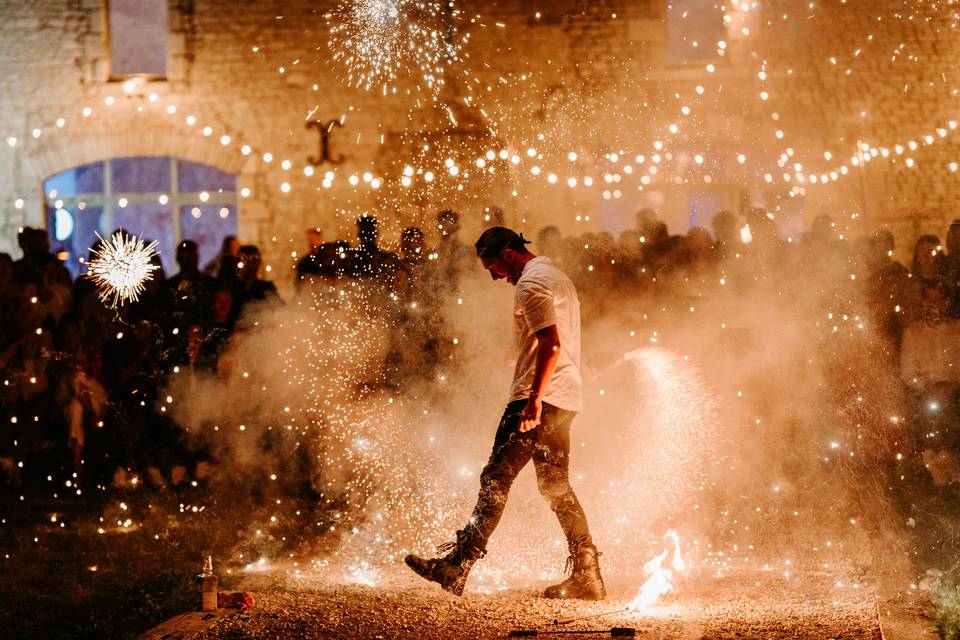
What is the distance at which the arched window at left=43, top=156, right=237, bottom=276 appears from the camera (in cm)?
1391

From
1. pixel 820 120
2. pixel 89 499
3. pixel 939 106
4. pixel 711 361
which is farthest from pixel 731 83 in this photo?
pixel 89 499

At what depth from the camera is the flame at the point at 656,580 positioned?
17.8ft

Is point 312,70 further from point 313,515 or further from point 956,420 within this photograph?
point 956,420

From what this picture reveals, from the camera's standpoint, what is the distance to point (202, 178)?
13969mm

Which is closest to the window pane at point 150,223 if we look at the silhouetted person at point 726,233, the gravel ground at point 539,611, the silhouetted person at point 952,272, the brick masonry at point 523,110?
the brick masonry at point 523,110

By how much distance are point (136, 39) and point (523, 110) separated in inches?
214

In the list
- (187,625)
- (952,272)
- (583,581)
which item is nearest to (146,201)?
(187,625)

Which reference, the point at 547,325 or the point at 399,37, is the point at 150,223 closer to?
the point at 399,37

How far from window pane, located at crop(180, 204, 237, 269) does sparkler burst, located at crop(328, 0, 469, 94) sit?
2.58 meters

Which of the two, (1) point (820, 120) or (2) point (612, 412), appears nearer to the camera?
(2) point (612, 412)

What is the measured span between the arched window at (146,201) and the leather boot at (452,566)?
9308 mm

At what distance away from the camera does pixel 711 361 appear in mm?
8609

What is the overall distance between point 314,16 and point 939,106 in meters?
8.39

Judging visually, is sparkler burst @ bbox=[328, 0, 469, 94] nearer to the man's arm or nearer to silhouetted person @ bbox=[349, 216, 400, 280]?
silhouetted person @ bbox=[349, 216, 400, 280]
